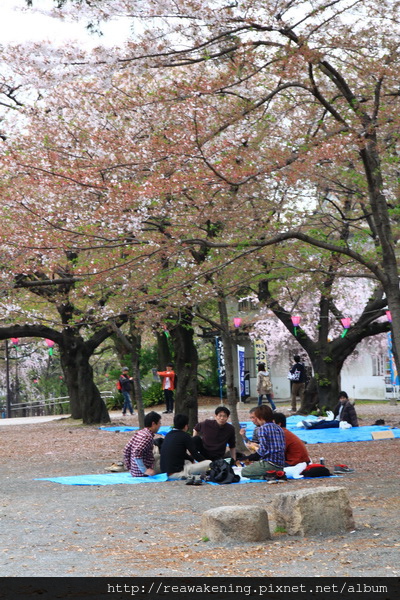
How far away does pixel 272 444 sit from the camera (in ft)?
34.4

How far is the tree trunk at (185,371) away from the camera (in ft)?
59.5

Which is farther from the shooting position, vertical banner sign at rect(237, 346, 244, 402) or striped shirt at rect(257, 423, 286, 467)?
vertical banner sign at rect(237, 346, 244, 402)

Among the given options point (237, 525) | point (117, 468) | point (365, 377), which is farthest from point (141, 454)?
point (365, 377)

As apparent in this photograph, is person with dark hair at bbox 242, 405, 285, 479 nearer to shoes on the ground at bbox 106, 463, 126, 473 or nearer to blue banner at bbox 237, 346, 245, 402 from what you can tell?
shoes on the ground at bbox 106, 463, 126, 473

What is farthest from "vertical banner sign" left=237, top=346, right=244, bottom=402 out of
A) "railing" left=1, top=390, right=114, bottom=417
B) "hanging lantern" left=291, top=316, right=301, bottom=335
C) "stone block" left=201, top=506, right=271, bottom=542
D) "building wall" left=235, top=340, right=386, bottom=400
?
"stone block" left=201, top=506, right=271, bottom=542

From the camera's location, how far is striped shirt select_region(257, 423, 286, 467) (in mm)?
10430

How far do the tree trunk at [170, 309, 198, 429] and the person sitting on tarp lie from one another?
2.93 m

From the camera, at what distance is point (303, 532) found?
6.79 m

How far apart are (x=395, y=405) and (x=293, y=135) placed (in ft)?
61.9

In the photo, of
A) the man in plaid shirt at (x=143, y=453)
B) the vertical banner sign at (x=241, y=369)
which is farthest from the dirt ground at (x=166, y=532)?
the vertical banner sign at (x=241, y=369)

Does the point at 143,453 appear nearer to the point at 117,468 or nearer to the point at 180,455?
the point at 180,455

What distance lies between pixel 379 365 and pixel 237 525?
97.3ft

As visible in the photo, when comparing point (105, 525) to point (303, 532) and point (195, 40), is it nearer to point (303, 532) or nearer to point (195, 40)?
point (303, 532)

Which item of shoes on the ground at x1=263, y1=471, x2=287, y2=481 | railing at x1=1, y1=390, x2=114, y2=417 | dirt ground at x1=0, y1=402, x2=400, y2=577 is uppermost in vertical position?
railing at x1=1, y1=390, x2=114, y2=417
